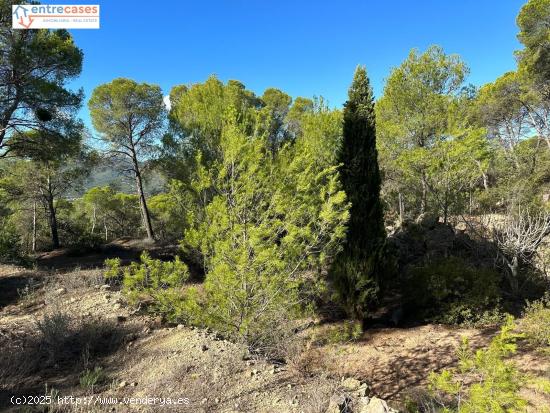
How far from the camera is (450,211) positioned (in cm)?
1088

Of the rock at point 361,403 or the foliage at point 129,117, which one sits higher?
the foliage at point 129,117

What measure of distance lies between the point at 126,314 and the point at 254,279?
3.64 m

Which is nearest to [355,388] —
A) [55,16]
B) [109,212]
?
[55,16]

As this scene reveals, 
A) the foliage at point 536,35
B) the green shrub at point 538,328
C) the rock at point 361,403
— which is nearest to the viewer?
the rock at point 361,403

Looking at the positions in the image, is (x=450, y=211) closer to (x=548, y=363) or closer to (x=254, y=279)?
(x=548, y=363)

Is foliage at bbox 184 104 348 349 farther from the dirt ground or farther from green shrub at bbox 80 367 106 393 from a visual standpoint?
green shrub at bbox 80 367 106 393

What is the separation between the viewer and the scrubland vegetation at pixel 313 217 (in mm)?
4090

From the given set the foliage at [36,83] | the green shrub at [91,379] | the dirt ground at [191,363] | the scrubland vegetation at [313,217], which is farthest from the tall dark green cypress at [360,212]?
the foliage at [36,83]

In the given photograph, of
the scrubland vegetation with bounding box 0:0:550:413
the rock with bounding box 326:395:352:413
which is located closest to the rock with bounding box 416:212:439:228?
the scrubland vegetation with bounding box 0:0:550:413

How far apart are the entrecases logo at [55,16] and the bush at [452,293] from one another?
35.3 ft

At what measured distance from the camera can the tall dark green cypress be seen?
738cm

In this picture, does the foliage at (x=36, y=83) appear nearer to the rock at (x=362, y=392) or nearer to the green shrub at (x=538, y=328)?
the rock at (x=362, y=392)

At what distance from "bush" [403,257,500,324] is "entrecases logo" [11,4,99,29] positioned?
423 inches

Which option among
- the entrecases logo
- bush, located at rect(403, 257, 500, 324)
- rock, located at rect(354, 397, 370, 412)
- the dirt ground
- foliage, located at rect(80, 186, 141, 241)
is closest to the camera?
rock, located at rect(354, 397, 370, 412)
